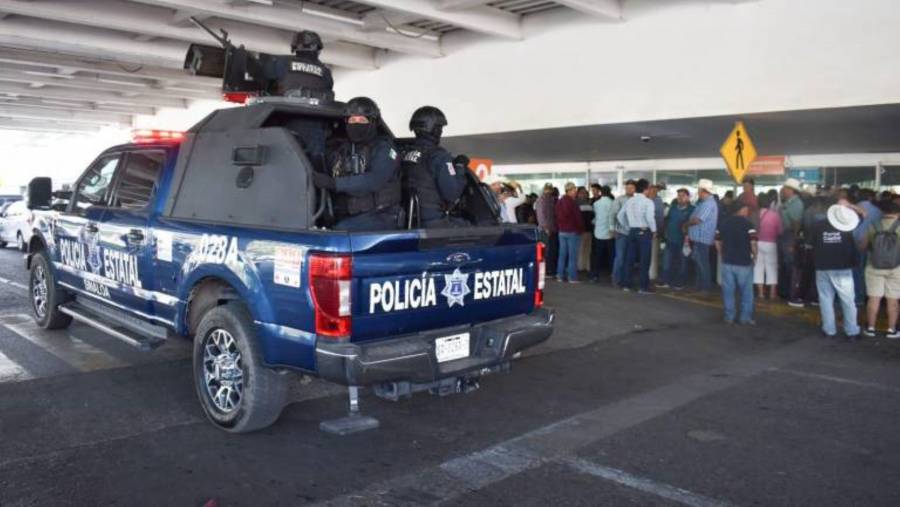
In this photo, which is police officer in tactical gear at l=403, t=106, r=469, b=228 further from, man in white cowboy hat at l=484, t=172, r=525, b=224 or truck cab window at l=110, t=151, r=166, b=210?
man in white cowboy hat at l=484, t=172, r=525, b=224

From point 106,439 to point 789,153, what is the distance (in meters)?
18.9

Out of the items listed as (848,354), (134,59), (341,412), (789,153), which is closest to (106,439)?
(341,412)

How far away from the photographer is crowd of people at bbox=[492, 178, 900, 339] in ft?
26.9

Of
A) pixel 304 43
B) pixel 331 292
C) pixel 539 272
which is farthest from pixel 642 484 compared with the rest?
pixel 304 43

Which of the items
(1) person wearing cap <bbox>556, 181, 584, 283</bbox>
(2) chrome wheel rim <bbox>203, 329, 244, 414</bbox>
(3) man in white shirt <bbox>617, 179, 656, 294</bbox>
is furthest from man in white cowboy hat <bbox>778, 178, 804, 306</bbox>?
(2) chrome wheel rim <bbox>203, 329, 244, 414</bbox>

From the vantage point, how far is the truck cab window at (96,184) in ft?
20.7

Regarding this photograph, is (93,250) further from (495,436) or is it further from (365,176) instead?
(495,436)

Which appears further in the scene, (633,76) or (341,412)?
(633,76)

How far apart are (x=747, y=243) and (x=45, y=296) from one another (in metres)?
8.03

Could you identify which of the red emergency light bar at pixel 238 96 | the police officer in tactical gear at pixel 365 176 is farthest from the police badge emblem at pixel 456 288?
the red emergency light bar at pixel 238 96

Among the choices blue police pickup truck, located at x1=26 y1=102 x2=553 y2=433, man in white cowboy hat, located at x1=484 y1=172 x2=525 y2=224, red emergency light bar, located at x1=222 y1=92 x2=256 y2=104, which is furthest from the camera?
man in white cowboy hat, located at x1=484 y1=172 x2=525 y2=224

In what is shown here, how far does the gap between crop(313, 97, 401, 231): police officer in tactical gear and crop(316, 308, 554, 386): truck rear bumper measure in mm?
974

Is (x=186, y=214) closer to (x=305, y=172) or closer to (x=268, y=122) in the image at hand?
(x=268, y=122)

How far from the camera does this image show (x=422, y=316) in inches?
173
